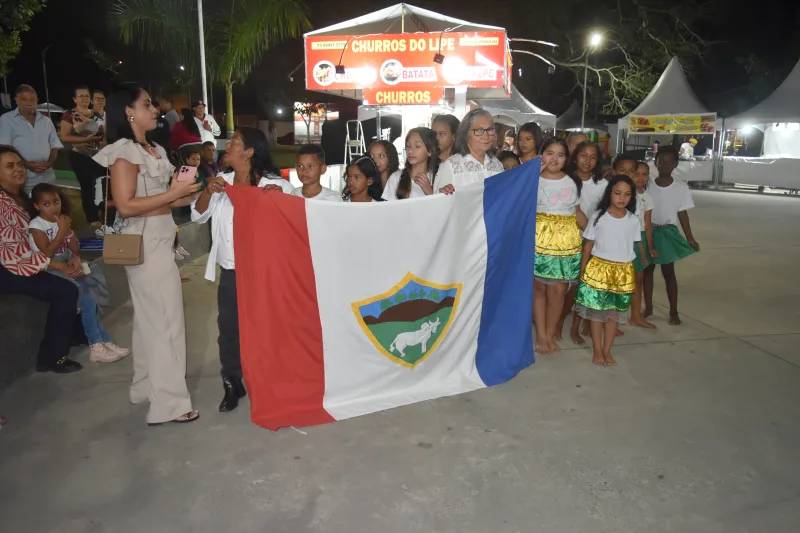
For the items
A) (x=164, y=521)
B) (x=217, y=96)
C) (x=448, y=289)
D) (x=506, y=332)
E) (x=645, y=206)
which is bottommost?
(x=164, y=521)

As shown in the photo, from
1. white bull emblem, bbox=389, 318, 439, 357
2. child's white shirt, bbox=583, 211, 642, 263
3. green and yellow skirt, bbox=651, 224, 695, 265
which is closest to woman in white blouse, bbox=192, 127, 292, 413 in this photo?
white bull emblem, bbox=389, 318, 439, 357

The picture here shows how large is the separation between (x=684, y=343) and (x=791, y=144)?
20094 mm

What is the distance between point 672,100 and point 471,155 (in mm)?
18492

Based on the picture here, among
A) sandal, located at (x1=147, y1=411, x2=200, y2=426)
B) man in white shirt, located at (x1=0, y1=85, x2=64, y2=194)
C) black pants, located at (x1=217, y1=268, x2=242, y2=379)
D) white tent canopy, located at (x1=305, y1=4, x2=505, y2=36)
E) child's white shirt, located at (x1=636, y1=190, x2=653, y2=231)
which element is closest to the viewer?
sandal, located at (x1=147, y1=411, x2=200, y2=426)

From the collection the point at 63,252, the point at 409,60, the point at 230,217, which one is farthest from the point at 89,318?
the point at 409,60

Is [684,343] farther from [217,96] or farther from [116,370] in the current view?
[217,96]

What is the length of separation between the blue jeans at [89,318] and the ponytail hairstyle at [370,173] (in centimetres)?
201

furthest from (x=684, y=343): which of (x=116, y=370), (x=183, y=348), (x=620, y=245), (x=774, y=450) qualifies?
(x=116, y=370)

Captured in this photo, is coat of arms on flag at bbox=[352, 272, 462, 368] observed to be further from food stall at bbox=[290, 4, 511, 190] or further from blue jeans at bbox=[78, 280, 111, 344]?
food stall at bbox=[290, 4, 511, 190]

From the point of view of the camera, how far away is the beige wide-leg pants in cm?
341

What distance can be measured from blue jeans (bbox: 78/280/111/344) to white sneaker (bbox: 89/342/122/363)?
0.05m

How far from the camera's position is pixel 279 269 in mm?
3408

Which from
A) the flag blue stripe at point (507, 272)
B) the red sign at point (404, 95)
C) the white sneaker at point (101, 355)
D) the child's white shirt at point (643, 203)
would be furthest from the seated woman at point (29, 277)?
the red sign at point (404, 95)

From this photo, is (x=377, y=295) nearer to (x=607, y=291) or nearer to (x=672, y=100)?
(x=607, y=291)
